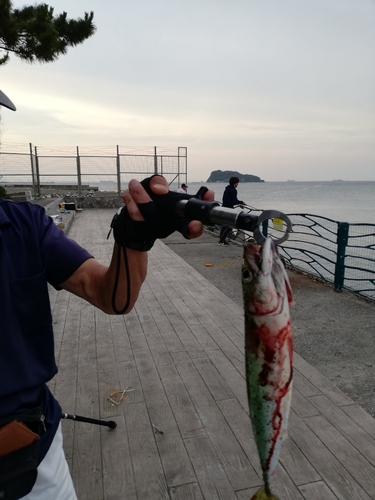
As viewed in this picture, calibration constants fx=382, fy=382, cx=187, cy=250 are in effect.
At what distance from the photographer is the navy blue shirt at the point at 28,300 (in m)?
1.48

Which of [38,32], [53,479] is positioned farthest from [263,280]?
[38,32]

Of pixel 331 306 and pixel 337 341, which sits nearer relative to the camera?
pixel 337 341

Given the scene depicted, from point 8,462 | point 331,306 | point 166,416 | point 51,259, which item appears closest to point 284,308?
point 51,259

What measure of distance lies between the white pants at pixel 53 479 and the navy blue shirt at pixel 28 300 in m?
0.04

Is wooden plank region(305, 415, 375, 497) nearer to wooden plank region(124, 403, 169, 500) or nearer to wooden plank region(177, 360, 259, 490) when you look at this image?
wooden plank region(177, 360, 259, 490)

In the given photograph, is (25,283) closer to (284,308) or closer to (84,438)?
(284,308)

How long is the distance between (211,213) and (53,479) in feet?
4.16

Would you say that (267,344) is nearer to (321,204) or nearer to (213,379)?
(213,379)

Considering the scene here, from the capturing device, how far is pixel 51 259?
1687 mm

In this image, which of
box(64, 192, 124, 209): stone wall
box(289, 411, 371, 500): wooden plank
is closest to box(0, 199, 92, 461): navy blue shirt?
box(289, 411, 371, 500): wooden plank

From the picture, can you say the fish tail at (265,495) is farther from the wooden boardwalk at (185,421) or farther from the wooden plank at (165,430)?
the wooden plank at (165,430)

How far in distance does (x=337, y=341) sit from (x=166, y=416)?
2916mm

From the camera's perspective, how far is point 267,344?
4.18 ft

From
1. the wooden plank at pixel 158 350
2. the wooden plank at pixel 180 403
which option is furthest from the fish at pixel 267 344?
the wooden plank at pixel 158 350
